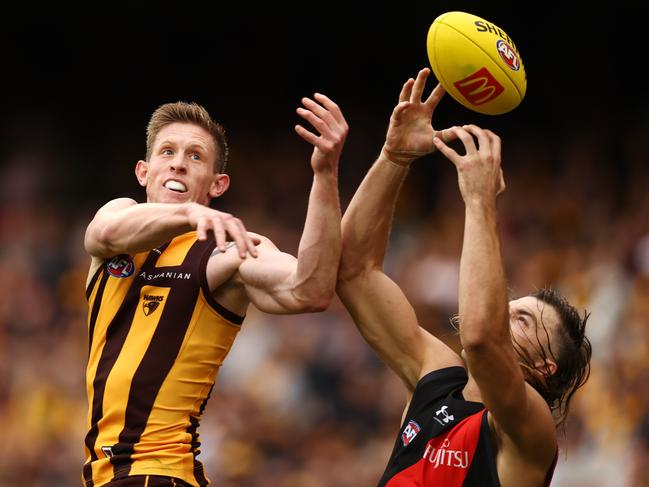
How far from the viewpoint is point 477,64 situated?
4.73 m

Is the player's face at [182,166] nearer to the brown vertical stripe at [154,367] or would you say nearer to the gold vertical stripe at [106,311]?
the gold vertical stripe at [106,311]

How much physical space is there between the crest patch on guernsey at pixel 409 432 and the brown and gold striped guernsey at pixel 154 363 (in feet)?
2.71

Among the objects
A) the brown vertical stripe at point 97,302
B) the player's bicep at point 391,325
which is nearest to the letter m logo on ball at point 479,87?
the player's bicep at point 391,325

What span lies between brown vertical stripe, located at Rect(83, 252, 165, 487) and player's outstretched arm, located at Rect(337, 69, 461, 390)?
2.85 feet

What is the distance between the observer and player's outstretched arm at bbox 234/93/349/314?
4.54 m

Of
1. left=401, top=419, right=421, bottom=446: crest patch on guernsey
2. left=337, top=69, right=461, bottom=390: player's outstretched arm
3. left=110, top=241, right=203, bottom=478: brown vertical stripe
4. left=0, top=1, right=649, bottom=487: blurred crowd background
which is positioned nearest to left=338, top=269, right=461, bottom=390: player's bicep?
left=337, top=69, right=461, bottom=390: player's outstretched arm

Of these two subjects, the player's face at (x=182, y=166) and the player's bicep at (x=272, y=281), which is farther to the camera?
Result: the player's face at (x=182, y=166)

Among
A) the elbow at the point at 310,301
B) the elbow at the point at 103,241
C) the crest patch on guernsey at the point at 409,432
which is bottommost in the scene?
the crest patch on guernsey at the point at 409,432

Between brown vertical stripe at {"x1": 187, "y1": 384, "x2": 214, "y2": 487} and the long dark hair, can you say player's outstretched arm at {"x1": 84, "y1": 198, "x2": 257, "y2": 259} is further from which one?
the long dark hair

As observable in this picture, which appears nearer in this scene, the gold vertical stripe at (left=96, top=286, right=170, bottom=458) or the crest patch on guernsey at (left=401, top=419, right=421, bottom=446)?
the gold vertical stripe at (left=96, top=286, right=170, bottom=458)

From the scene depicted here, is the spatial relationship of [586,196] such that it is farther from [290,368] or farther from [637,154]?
[290,368]

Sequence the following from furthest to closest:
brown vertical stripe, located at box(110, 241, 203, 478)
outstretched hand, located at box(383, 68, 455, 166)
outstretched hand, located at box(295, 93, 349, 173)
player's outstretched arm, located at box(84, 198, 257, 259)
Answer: outstretched hand, located at box(383, 68, 455, 166) → brown vertical stripe, located at box(110, 241, 203, 478) → outstretched hand, located at box(295, 93, 349, 173) → player's outstretched arm, located at box(84, 198, 257, 259)

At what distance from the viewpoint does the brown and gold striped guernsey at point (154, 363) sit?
4.64 metres

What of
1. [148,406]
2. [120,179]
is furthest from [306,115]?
[120,179]
